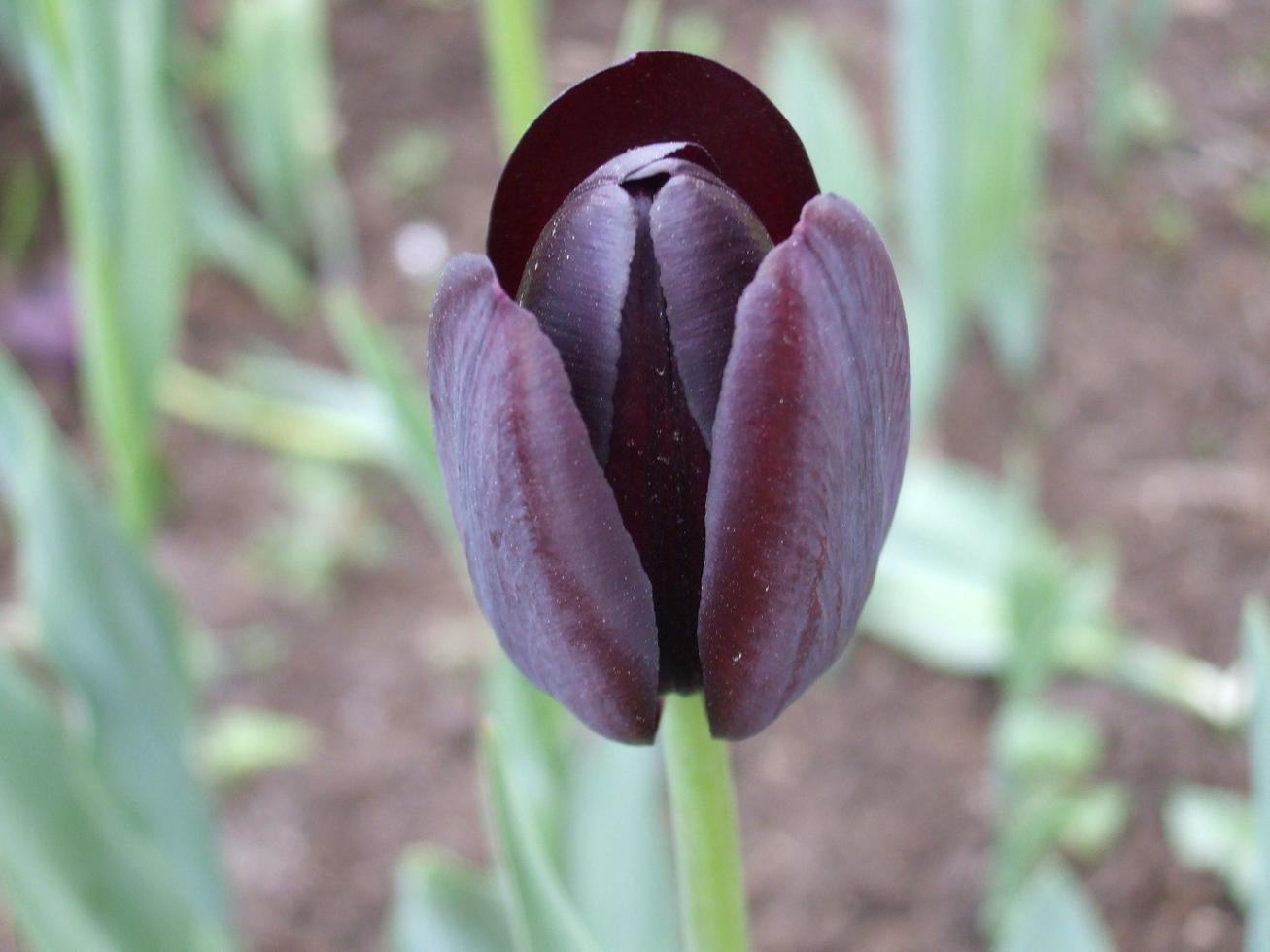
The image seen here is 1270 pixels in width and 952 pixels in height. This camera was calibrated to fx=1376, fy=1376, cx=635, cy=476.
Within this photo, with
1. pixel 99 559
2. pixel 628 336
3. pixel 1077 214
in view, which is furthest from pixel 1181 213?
pixel 628 336

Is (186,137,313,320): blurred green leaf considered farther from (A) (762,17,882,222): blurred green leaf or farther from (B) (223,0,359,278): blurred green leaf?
(A) (762,17,882,222): blurred green leaf

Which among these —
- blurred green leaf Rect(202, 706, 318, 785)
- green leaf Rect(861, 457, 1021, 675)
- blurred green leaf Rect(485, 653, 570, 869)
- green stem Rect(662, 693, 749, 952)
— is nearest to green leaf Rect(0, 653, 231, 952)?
blurred green leaf Rect(485, 653, 570, 869)

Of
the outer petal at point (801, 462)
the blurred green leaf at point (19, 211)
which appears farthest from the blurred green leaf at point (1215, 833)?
the blurred green leaf at point (19, 211)

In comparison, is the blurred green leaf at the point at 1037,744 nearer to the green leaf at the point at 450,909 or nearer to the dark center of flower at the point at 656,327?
the green leaf at the point at 450,909

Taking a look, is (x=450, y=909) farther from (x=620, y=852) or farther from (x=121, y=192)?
(x=121, y=192)

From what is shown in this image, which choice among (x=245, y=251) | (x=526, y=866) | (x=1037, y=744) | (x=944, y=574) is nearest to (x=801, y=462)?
(x=526, y=866)

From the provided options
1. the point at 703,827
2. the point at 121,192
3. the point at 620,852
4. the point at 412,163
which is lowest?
the point at 620,852

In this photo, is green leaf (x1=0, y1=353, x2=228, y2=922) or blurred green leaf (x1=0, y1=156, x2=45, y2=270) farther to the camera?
blurred green leaf (x1=0, y1=156, x2=45, y2=270)
